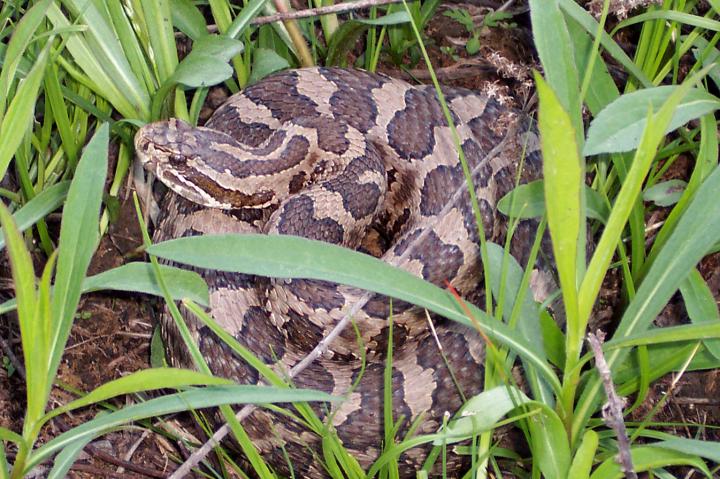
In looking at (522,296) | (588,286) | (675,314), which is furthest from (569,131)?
(675,314)

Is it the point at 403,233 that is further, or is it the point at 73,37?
the point at 403,233

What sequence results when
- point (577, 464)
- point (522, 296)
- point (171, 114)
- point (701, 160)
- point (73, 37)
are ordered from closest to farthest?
point (577, 464)
point (522, 296)
point (701, 160)
point (73, 37)
point (171, 114)

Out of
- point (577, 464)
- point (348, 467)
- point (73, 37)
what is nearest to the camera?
point (577, 464)

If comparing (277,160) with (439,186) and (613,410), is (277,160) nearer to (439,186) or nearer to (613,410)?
(439,186)

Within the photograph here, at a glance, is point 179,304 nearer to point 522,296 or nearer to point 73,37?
point 73,37

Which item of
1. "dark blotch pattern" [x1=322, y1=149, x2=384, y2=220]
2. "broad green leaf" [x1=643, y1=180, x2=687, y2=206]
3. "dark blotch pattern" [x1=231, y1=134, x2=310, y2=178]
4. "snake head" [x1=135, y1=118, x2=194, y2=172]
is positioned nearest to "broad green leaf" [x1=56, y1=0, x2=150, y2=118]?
"snake head" [x1=135, y1=118, x2=194, y2=172]

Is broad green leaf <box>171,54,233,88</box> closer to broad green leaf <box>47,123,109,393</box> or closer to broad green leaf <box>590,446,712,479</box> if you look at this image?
broad green leaf <box>47,123,109,393</box>
